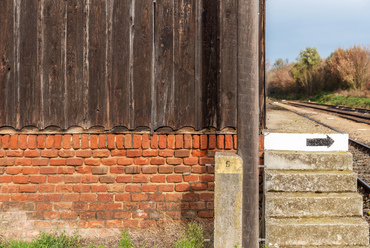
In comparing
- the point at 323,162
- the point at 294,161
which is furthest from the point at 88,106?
the point at 323,162

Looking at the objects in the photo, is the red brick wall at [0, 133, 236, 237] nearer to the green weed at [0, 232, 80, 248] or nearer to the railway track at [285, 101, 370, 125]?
the green weed at [0, 232, 80, 248]

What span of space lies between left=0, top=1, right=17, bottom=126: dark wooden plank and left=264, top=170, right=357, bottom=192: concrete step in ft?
10.1

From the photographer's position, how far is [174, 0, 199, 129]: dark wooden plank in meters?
3.62

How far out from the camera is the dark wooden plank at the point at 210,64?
360 centimetres

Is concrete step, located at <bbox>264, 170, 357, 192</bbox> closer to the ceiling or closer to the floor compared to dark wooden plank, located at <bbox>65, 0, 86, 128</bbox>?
closer to the floor

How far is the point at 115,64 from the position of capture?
12.0ft

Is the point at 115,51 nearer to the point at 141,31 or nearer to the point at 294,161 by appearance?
the point at 141,31

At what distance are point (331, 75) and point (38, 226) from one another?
A: 44.5 m

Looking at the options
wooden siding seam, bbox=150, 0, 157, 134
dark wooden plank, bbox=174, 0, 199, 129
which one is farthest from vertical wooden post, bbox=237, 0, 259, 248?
wooden siding seam, bbox=150, 0, 157, 134

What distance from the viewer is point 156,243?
11.1ft

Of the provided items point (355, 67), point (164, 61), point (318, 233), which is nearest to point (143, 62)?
point (164, 61)

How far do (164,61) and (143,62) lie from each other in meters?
0.24

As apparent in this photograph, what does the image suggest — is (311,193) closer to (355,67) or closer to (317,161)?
(317,161)

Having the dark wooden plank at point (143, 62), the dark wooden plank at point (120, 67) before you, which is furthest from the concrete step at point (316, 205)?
the dark wooden plank at point (120, 67)
